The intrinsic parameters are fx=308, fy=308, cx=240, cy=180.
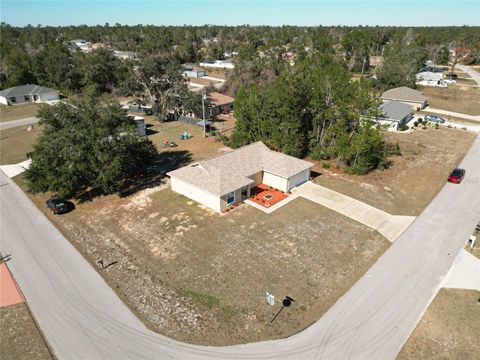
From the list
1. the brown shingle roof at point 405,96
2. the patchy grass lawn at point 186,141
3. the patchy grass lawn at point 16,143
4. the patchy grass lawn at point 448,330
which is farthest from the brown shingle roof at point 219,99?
the patchy grass lawn at point 448,330

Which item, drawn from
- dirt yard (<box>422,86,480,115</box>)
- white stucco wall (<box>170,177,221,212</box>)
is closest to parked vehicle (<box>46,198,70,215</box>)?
white stucco wall (<box>170,177,221,212</box>)

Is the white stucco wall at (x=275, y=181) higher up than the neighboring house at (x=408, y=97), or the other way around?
the neighboring house at (x=408, y=97)

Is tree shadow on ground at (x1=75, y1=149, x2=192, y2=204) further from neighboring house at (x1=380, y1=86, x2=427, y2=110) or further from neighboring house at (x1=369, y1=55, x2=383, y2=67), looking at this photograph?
neighboring house at (x1=369, y1=55, x2=383, y2=67)

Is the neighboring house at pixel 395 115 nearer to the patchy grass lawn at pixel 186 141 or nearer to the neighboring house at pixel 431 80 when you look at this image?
the patchy grass lawn at pixel 186 141

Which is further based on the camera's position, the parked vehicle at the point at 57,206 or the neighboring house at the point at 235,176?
the neighboring house at the point at 235,176

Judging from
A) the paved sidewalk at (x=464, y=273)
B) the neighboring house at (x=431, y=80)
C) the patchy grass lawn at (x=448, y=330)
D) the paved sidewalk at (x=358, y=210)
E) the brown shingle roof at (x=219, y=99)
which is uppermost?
the neighboring house at (x=431, y=80)

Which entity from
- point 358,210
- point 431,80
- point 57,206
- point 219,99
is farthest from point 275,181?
point 431,80
